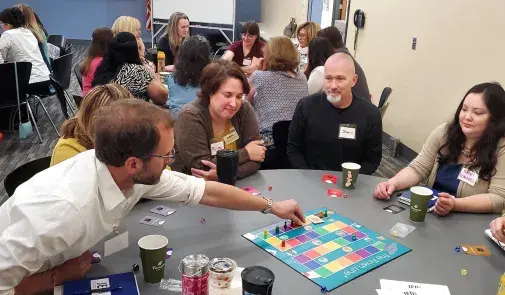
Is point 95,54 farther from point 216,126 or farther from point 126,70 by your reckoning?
point 216,126

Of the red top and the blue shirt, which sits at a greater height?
the red top

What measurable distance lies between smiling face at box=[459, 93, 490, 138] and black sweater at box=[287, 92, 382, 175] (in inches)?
23.3

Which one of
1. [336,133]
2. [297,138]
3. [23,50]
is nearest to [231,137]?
[297,138]

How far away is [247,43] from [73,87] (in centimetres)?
350

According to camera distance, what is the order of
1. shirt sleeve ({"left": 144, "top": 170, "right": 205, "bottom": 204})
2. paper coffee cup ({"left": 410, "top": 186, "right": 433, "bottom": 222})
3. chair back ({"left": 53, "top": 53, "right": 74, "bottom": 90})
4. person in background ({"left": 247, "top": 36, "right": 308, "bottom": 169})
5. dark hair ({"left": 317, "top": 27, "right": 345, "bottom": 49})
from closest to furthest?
1. shirt sleeve ({"left": 144, "top": 170, "right": 205, "bottom": 204})
2. paper coffee cup ({"left": 410, "top": 186, "right": 433, "bottom": 222})
3. person in background ({"left": 247, "top": 36, "right": 308, "bottom": 169})
4. dark hair ({"left": 317, "top": 27, "right": 345, "bottom": 49})
5. chair back ({"left": 53, "top": 53, "right": 74, "bottom": 90})

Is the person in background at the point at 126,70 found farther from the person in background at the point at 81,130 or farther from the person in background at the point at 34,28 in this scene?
the person in background at the point at 34,28

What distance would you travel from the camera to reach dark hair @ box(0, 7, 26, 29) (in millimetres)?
5293

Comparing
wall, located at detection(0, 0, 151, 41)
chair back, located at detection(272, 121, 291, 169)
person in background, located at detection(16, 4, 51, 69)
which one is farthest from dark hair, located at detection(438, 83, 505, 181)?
wall, located at detection(0, 0, 151, 41)

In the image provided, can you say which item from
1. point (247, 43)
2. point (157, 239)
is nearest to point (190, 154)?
point (157, 239)

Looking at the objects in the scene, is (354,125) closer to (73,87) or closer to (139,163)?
(139,163)

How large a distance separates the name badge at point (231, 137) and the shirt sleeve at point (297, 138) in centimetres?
47

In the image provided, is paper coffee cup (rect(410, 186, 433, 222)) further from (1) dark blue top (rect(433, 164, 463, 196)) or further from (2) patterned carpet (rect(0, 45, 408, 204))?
(2) patterned carpet (rect(0, 45, 408, 204))

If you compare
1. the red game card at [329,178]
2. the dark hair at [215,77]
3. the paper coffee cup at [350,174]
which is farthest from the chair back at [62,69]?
the paper coffee cup at [350,174]

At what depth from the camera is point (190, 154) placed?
2.34m
